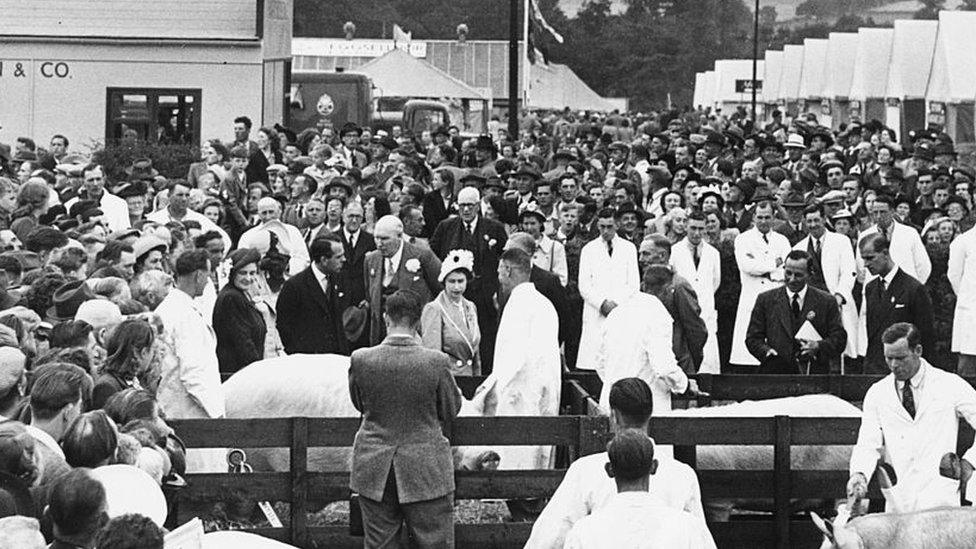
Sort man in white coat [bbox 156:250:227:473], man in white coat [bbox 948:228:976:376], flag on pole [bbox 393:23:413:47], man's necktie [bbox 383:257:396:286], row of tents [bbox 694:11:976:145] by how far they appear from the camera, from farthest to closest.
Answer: flag on pole [bbox 393:23:413:47], row of tents [bbox 694:11:976:145], man in white coat [bbox 948:228:976:376], man's necktie [bbox 383:257:396:286], man in white coat [bbox 156:250:227:473]

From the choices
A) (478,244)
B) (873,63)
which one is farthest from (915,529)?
(873,63)

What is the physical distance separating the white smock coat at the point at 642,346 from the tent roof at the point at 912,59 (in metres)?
29.2

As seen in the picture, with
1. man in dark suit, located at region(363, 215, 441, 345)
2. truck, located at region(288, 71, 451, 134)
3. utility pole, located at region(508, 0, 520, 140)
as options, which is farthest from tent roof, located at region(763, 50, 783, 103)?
man in dark suit, located at region(363, 215, 441, 345)

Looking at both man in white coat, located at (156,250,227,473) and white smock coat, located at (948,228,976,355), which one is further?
white smock coat, located at (948,228,976,355)

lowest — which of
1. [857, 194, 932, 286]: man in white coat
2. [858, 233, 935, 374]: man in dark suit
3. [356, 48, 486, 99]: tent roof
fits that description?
[858, 233, 935, 374]: man in dark suit

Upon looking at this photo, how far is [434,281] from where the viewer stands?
50.5 ft

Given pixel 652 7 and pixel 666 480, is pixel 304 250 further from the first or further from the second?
pixel 652 7

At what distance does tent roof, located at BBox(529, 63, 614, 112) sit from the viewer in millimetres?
78438

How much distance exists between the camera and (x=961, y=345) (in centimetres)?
1667

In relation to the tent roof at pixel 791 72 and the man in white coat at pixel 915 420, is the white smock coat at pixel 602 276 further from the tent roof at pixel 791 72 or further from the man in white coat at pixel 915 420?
the tent roof at pixel 791 72

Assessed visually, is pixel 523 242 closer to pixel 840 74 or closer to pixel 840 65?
pixel 840 74

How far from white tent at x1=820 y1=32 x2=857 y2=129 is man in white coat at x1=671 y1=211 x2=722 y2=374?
33.3 meters

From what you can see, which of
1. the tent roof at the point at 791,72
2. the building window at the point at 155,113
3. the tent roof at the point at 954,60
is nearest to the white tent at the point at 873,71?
the tent roof at the point at 954,60

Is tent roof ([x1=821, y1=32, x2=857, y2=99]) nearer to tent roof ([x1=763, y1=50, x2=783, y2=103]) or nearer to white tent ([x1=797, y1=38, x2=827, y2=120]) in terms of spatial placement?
white tent ([x1=797, y1=38, x2=827, y2=120])
